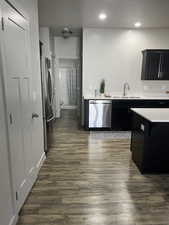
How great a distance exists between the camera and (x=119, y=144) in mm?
3840

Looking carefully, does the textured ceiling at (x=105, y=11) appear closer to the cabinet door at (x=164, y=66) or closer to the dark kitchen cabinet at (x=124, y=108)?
the cabinet door at (x=164, y=66)

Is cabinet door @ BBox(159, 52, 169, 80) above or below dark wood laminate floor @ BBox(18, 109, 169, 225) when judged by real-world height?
above

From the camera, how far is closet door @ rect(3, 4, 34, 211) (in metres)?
1.63

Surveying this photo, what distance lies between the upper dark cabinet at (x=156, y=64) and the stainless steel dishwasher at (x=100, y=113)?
1378mm

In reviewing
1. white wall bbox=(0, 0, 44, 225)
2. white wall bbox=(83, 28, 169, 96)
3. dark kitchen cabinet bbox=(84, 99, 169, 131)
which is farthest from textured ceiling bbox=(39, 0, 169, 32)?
dark kitchen cabinet bbox=(84, 99, 169, 131)

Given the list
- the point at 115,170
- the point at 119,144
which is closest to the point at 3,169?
the point at 115,170

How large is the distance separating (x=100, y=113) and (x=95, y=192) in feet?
8.71

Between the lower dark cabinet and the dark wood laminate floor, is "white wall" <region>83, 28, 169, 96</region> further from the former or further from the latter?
the dark wood laminate floor

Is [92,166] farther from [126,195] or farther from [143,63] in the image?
[143,63]

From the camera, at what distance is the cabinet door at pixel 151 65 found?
459 cm

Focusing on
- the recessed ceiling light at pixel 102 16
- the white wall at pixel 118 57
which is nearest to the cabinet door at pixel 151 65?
the white wall at pixel 118 57

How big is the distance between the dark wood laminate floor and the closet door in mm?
301

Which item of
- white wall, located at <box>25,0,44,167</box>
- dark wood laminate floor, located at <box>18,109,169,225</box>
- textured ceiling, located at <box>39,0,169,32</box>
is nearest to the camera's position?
dark wood laminate floor, located at <box>18,109,169,225</box>

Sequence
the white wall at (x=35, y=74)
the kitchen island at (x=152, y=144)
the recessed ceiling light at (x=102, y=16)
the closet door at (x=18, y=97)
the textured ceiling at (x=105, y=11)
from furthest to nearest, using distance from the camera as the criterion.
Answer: the recessed ceiling light at (x=102, y=16) < the textured ceiling at (x=105, y=11) < the kitchen island at (x=152, y=144) < the white wall at (x=35, y=74) < the closet door at (x=18, y=97)
